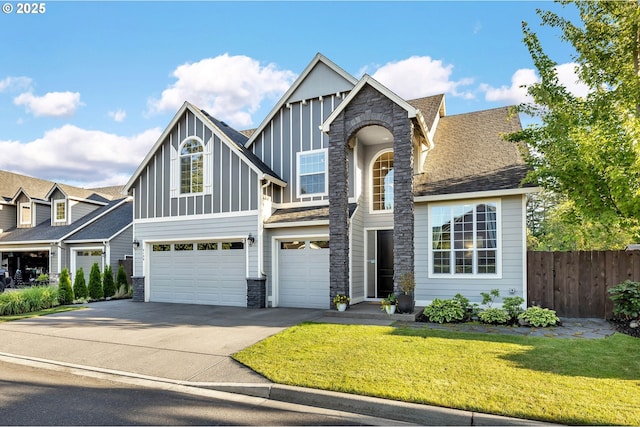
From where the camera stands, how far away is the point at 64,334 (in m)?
8.75

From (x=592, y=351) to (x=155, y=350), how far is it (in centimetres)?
781

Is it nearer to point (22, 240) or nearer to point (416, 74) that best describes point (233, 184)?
point (416, 74)

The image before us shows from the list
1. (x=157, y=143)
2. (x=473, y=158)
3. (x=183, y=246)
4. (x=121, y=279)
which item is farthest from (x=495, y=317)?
(x=121, y=279)

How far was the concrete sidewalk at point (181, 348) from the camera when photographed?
452 centimetres

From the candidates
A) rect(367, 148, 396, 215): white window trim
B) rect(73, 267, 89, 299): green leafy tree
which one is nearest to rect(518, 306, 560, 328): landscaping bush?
rect(367, 148, 396, 215): white window trim

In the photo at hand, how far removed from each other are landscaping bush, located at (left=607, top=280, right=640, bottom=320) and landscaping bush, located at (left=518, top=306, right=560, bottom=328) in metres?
1.44

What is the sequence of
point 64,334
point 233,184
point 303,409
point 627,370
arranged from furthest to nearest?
point 233,184
point 64,334
point 627,370
point 303,409

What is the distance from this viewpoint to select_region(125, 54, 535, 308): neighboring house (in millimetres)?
10680

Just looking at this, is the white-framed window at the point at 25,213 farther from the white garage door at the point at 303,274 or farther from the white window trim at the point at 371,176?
the white window trim at the point at 371,176

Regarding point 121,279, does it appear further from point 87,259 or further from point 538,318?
point 538,318

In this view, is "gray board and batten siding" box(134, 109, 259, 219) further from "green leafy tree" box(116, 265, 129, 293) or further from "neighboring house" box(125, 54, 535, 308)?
"green leafy tree" box(116, 265, 129, 293)

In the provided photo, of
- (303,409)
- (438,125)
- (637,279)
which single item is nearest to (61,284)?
(303,409)

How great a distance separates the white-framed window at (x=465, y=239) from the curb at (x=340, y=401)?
7.30 meters

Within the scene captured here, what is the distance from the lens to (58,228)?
22047mm
